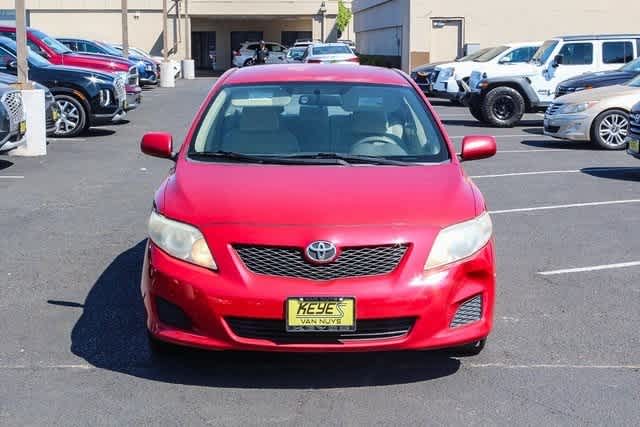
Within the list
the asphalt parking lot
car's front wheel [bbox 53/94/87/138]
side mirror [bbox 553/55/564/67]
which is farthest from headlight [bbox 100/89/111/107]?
side mirror [bbox 553/55/564/67]

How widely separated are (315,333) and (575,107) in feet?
42.6

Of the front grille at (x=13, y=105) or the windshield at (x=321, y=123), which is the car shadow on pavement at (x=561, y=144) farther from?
the windshield at (x=321, y=123)

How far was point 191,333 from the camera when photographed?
510 centimetres

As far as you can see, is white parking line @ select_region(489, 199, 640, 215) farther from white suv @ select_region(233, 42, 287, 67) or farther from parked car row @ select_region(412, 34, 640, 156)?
white suv @ select_region(233, 42, 287, 67)

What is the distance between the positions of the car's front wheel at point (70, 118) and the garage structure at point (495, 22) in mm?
20617

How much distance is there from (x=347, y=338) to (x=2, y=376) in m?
1.87

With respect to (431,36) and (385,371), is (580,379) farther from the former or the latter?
(431,36)

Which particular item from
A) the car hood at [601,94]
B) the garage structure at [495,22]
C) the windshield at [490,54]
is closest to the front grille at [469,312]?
the car hood at [601,94]

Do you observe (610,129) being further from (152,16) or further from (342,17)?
(152,16)

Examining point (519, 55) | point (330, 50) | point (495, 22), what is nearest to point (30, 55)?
point (519, 55)

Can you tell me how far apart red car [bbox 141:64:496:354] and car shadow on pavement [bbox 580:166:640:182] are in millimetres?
8060

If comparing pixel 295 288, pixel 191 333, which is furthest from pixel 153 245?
pixel 295 288

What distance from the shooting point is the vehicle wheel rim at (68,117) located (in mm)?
18141

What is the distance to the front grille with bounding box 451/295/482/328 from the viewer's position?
5.16 metres
